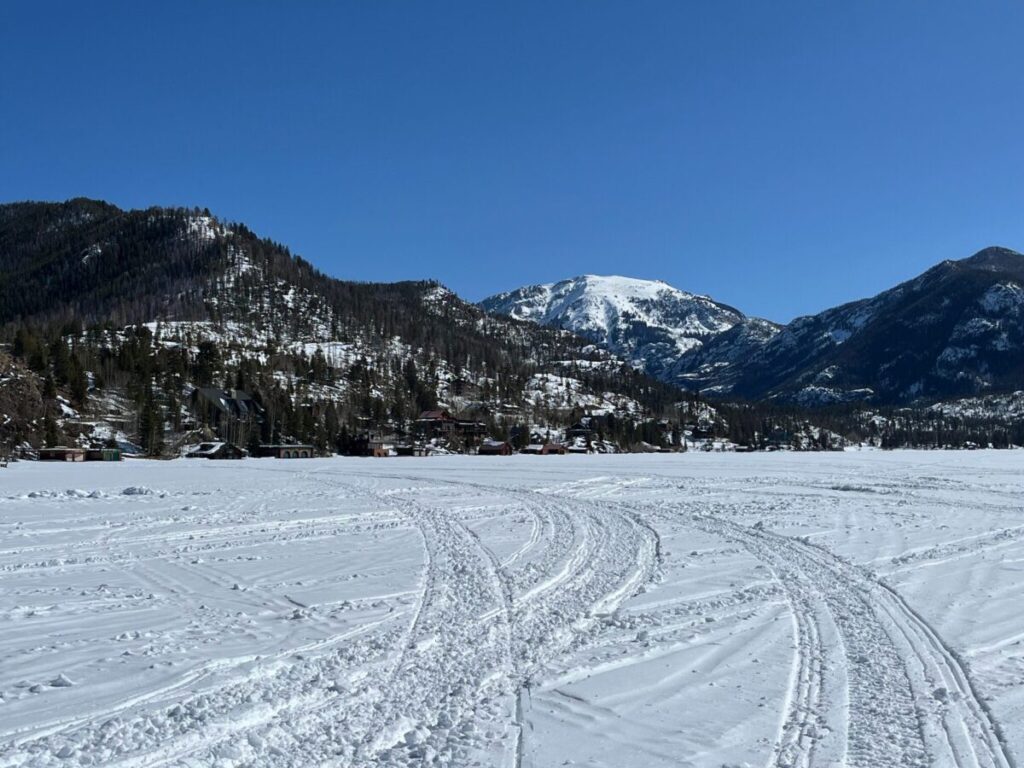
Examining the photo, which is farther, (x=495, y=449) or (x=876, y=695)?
(x=495, y=449)

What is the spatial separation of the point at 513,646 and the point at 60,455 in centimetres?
8418

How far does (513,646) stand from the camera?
868 centimetres

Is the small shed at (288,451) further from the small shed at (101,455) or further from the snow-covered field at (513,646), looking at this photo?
the snow-covered field at (513,646)

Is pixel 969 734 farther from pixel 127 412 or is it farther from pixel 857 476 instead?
pixel 127 412

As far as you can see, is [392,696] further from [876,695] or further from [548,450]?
[548,450]

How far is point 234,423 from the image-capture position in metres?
126

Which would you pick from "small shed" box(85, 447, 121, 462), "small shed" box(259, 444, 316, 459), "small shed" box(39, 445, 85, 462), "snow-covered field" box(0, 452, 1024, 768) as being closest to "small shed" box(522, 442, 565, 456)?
"small shed" box(259, 444, 316, 459)

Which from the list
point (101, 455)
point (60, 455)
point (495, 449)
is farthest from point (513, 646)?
point (495, 449)

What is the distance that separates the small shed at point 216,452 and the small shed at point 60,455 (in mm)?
18878

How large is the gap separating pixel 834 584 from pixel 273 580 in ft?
30.7

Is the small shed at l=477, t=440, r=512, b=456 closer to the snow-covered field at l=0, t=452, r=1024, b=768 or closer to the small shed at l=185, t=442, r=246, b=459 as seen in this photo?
the small shed at l=185, t=442, r=246, b=459

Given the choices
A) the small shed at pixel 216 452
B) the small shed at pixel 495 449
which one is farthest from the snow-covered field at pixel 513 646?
the small shed at pixel 495 449

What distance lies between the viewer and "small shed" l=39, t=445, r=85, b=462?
76750 mm

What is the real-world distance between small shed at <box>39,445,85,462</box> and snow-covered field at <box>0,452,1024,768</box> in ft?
219
